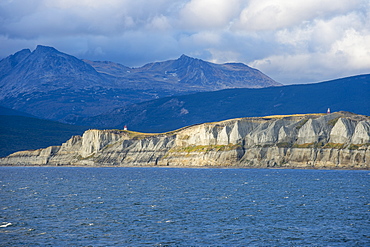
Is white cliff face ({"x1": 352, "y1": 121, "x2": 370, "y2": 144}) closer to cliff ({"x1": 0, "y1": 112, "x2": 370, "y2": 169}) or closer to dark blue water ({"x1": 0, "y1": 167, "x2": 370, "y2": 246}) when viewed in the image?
cliff ({"x1": 0, "y1": 112, "x2": 370, "y2": 169})

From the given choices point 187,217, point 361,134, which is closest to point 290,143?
point 361,134

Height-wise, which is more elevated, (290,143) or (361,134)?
(361,134)

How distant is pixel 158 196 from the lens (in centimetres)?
8619

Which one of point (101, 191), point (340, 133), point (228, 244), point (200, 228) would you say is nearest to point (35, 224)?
point (200, 228)

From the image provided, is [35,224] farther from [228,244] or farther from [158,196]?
[158,196]

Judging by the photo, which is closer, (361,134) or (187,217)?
(187,217)

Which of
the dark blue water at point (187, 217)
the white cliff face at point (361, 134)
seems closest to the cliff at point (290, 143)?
the white cliff face at point (361, 134)

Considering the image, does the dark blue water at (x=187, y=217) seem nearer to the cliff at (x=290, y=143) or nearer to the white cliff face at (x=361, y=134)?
the white cliff face at (x=361, y=134)

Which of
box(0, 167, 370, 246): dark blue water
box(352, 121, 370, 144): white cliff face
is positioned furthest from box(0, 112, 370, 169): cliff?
box(0, 167, 370, 246): dark blue water

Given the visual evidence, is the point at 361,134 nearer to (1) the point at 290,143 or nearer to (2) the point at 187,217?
(1) the point at 290,143

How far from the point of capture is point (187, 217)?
6284 cm

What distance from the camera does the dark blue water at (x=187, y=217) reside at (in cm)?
5003

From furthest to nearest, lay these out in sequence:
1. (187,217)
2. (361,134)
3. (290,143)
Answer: (290,143) < (361,134) < (187,217)

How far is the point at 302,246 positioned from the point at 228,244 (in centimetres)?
630
